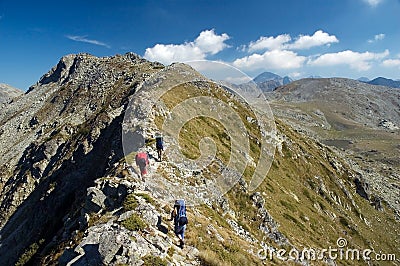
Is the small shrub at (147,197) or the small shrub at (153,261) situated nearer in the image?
the small shrub at (153,261)

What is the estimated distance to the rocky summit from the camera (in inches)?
773

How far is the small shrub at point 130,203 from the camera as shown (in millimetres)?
20375

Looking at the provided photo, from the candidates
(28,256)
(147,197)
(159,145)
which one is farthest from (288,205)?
(28,256)

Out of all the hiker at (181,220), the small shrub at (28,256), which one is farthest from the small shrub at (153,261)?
the small shrub at (28,256)

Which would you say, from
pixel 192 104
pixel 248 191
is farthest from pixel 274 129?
pixel 248 191

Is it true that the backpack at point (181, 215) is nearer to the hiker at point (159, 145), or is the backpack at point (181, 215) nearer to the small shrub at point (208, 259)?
the small shrub at point (208, 259)

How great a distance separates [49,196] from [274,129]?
6226 centimetres

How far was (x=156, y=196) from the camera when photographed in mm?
25250

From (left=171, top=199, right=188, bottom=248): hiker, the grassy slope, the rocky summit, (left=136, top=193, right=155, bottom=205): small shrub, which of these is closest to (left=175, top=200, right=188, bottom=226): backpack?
(left=171, top=199, right=188, bottom=248): hiker

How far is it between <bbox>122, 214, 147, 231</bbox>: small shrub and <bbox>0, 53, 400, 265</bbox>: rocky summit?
65 mm

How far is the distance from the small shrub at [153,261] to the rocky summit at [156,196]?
0.05 meters

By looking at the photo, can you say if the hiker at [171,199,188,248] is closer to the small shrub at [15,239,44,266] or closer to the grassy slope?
the grassy slope

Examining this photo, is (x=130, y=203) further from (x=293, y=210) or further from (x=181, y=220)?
(x=293, y=210)

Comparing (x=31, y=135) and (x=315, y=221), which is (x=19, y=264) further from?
(x=31, y=135)
